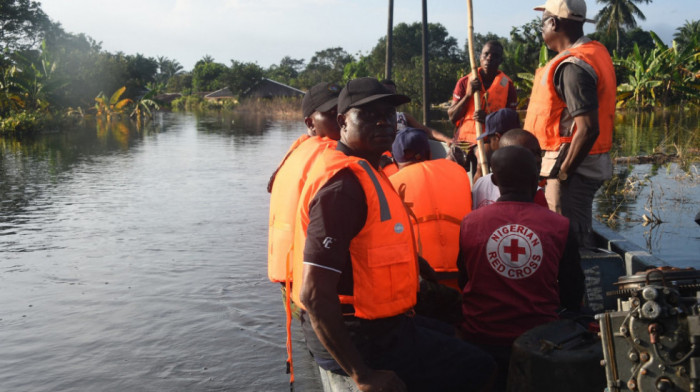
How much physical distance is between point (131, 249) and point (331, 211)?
7.10 meters

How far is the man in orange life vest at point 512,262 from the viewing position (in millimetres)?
3053

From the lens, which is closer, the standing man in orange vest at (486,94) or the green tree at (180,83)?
the standing man in orange vest at (486,94)

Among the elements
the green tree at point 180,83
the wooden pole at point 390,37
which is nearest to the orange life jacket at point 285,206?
the wooden pole at point 390,37

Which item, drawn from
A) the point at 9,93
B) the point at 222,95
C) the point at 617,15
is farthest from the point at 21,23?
the point at 617,15

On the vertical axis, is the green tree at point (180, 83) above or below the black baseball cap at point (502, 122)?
above

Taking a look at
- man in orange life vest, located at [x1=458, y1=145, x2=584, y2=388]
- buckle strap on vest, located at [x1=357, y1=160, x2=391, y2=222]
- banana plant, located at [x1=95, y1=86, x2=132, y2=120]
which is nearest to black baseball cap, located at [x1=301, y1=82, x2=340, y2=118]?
man in orange life vest, located at [x1=458, y1=145, x2=584, y2=388]

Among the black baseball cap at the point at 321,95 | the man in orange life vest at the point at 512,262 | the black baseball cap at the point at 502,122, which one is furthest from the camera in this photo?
the black baseball cap at the point at 502,122

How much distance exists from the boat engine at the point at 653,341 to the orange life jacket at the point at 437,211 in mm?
1675

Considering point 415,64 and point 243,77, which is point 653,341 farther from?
point 243,77

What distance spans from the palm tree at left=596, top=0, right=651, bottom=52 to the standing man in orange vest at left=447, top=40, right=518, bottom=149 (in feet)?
233

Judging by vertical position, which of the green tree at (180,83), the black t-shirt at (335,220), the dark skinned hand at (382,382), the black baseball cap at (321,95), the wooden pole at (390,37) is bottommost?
the dark skinned hand at (382,382)

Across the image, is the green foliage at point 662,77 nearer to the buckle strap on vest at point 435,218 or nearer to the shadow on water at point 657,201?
the shadow on water at point 657,201

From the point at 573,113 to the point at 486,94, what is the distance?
256 centimetres

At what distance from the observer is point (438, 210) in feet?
12.9
